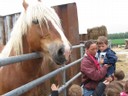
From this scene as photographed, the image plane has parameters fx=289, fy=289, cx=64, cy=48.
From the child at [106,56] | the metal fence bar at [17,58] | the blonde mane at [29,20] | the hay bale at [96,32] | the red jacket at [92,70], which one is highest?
the blonde mane at [29,20]

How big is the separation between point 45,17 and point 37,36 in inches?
8.5

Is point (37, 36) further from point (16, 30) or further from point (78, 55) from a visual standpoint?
point (78, 55)

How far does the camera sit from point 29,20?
3.00 metres

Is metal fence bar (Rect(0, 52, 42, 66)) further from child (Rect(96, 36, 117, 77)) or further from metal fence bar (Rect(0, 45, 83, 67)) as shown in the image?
child (Rect(96, 36, 117, 77))

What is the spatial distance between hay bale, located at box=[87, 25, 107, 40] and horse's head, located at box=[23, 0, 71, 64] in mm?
4531

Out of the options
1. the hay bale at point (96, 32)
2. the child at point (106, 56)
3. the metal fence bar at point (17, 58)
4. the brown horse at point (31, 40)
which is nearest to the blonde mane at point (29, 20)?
the brown horse at point (31, 40)

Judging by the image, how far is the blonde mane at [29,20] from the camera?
2975mm

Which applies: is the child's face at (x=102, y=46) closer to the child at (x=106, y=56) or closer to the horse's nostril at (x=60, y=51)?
the child at (x=106, y=56)

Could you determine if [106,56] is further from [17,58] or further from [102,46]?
[17,58]

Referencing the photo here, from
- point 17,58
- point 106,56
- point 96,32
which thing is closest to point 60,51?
point 17,58

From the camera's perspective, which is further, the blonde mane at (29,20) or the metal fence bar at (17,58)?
the blonde mane at (29,20)

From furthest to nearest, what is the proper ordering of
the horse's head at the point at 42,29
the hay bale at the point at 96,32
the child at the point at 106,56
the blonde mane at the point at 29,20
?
the hay bale at the point at 96,32, the child at the point at 106,56, the blonde mane at the point at 29,20, the horse's head at the point at 42,29

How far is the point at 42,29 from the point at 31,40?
168 mm

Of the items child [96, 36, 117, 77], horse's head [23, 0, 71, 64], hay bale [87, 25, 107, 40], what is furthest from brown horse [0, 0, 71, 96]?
hay bale [87, 25, 107, 40]
